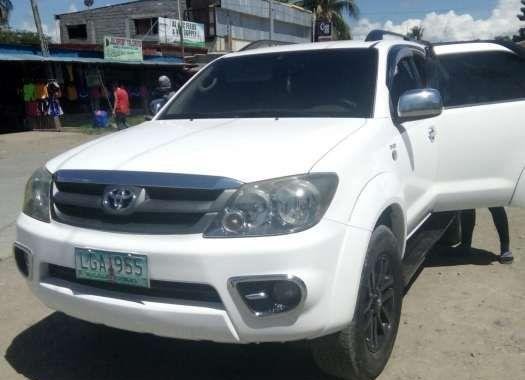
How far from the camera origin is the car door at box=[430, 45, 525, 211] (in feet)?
13.5

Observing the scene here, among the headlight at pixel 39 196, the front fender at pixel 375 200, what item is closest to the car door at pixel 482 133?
the front fender at pixel 375 200

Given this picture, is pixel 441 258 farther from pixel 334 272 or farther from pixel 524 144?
pixel 334 272

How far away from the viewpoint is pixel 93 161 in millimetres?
2789

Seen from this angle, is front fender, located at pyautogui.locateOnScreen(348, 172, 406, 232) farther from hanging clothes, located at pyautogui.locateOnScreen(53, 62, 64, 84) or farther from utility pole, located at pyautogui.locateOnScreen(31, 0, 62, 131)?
hanging clothes, located at pyautogui.locateOnScreen(53, 62, 64, 84)

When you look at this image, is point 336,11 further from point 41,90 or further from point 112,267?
point 112,267

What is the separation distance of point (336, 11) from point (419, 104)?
43.6 meters

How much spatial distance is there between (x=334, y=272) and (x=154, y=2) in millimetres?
33585

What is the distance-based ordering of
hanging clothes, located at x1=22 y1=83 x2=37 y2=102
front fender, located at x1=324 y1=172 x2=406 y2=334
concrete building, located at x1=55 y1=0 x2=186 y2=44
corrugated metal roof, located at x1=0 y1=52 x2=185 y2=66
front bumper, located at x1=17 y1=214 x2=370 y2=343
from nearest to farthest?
front bumper, located at x1=17 y1=214 x2=370 y2=343 < front fender, located at x1=324 y1=172 x2=406 y2=334 < corrugated metal roof, located at x1=0 y1=52 x2=185 y2=66 < hanging clothes, located at x1=22 y1=83 x2=37 y2=102 < concrete building, located at x1=55 y1=0 x2=186 y2=44

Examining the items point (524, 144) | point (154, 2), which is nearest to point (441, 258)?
point (524, 144)

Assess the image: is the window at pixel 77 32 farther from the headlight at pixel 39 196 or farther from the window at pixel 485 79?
the headlight at pixel 39 196

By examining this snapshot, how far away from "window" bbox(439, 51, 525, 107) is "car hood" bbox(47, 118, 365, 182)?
5.15 ft

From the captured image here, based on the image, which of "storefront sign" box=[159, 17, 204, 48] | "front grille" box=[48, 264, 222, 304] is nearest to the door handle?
"front grille" box=[48, 264, 222, 304]

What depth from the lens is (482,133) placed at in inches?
163

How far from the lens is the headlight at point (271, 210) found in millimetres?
Result: 2346
